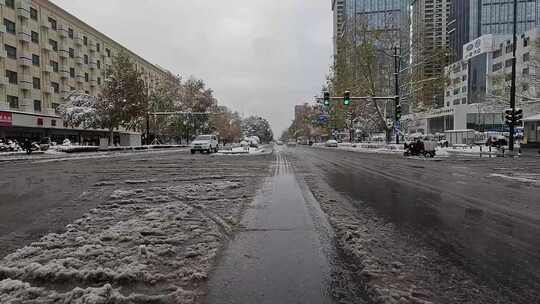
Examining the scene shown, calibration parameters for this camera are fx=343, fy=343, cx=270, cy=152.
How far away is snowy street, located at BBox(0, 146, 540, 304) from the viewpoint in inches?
124

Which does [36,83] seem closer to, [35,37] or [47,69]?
[47,69]

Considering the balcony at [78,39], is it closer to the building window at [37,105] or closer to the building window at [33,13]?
the building window at [33,13]

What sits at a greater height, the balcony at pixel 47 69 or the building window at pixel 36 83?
the balcony at pixel 47 69

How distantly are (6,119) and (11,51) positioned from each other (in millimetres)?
10493

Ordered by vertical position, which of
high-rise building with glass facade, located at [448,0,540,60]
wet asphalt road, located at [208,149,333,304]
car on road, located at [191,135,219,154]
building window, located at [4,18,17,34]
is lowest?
wet asphalt road, located at [208,149,333,304]

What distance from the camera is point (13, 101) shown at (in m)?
46.8

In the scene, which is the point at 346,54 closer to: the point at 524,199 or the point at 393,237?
the point at 524,199

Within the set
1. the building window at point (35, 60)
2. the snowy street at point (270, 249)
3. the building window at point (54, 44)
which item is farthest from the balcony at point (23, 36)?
the snowy street at point (270, 249)

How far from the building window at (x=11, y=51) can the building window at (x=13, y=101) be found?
18.1 ft

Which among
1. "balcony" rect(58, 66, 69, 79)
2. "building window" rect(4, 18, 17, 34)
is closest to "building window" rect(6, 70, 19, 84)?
"building window" rect(4, 18, 17, 34)

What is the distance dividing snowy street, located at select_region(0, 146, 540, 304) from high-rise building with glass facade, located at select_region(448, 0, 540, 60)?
81300mm

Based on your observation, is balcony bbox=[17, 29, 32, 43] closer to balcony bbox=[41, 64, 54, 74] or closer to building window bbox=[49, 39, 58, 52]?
balcony bbox=[41, 64, 54, 74]

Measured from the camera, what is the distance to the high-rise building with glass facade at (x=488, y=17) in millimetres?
78438

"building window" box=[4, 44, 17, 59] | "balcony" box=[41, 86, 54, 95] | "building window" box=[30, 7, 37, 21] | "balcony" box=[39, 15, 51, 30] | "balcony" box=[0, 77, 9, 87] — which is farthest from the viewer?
"balcony" box=[41, 86, 54, 95]
